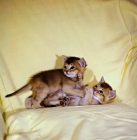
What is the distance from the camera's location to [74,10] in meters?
1.08

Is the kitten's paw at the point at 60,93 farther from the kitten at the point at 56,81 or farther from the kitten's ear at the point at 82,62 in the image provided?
the kitten's ear at the point at 82,62

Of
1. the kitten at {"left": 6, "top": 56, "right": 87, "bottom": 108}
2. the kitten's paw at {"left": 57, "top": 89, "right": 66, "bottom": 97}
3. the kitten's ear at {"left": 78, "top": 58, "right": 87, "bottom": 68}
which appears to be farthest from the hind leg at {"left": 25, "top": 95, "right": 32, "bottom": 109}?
the kitten's ear at {"left": 78, "top": 58, "right": 87, "bottom": 68}

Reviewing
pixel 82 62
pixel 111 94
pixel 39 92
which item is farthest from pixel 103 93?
pixel 39 92

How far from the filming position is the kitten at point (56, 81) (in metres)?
0.98

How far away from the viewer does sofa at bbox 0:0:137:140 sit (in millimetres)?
888

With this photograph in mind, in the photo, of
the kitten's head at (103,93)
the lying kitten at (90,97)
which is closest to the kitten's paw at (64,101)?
the lying kitten at (90,97)

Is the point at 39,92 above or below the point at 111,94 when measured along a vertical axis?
above

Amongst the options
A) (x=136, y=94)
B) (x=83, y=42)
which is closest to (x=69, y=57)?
(x=83, y=42)

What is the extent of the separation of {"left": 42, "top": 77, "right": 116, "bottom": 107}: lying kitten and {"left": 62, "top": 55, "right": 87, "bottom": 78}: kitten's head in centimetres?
8

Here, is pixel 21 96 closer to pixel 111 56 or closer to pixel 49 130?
pixel 49 130

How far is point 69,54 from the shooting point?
105 centimetres

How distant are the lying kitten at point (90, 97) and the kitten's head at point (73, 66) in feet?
0.25

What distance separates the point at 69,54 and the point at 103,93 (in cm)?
20

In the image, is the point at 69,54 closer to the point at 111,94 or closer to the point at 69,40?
the point at 69,40
